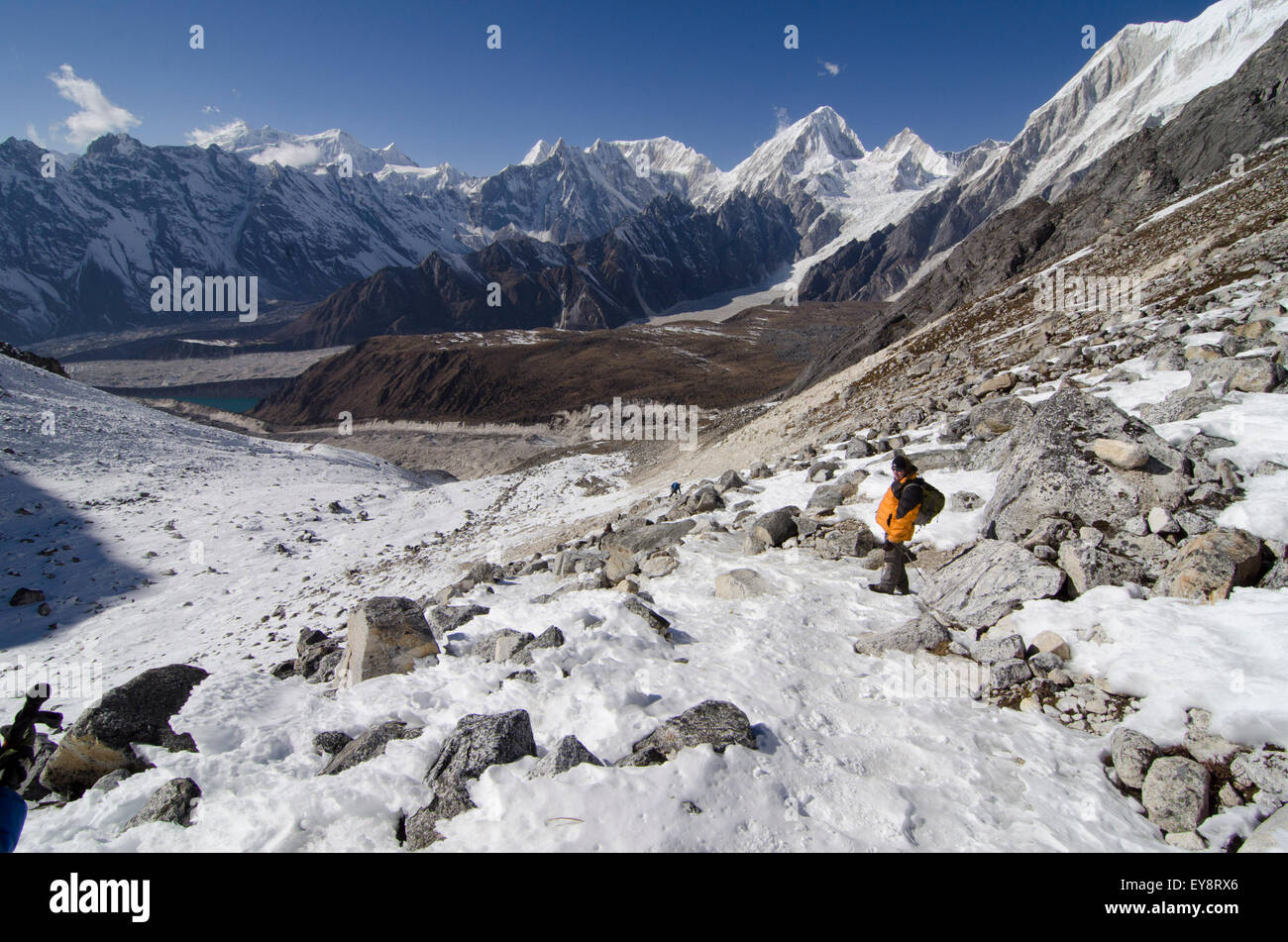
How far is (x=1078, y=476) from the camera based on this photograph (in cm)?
772

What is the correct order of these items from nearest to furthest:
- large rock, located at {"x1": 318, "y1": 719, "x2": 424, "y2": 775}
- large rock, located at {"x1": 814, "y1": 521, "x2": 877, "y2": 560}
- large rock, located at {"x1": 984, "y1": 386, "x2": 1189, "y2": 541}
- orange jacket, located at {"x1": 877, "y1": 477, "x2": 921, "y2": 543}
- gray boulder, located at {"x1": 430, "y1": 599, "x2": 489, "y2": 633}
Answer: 1. large rock, located at {"x1": 318, "y1": 719, "x2": 424, "y2": 775}
2. large rock, located at {"x1": 984, "y1": 386, "x2": 1189, "y2": 541}
3. orange jacket, located at {"x1": 877, "y1": 477, "x2": 921, "y2": 543}
4. gray boulder, located at {"x1": 430, "y1": 599, "x2": 489, "y2": 633}
5. large rock, located at {"x1": 814, "y1": 521, "x2": 877, "y2": 560}

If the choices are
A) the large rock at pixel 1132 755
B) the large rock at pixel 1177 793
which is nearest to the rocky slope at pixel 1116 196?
the large rock at pixel 1132 755

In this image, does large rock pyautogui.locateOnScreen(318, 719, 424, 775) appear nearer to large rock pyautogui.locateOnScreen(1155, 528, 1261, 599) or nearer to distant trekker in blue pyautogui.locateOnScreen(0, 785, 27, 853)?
distant trekker in blue pyautogui.locateOnScreen(0, 785, 27, 853)

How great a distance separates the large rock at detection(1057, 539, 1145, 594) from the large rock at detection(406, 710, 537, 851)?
21.6 feet

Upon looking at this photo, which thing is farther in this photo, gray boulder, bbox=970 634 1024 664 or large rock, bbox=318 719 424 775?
gray boulder, bbox=970 634 1024 664

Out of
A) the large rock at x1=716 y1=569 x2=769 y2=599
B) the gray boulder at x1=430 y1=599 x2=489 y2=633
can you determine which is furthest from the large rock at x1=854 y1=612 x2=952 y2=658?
the gray boulder at x1=430 y1=599 x2=489 y2=633

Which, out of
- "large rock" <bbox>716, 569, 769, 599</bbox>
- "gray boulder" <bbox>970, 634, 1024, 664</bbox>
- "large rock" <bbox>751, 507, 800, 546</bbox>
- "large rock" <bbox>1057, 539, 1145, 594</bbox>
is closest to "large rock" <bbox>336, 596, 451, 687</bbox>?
"large rock" <bbox>716, 569, 769, 599</bbox>

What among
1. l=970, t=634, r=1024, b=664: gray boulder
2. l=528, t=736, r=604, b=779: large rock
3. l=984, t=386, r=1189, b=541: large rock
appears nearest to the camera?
l=528, t=736, r=604, b=779: large rock

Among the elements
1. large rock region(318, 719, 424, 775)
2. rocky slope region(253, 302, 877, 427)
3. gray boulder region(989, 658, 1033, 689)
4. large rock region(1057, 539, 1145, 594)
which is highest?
rocky slope region(253, 302, 877, 427)

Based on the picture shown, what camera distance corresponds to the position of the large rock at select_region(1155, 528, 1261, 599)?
5.80 meters

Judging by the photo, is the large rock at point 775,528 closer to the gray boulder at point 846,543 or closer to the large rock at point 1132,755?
the gray boulder at point 846,543

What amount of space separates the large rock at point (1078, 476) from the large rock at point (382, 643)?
8528 millimetres

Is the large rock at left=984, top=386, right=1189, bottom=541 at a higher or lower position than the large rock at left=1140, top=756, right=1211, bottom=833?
higher

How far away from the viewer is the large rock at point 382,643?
7.30 meters
